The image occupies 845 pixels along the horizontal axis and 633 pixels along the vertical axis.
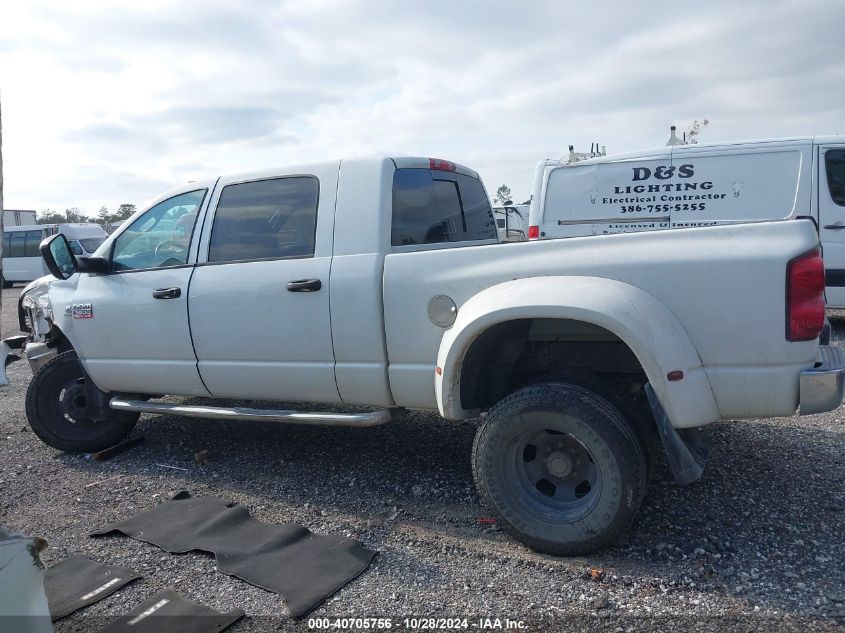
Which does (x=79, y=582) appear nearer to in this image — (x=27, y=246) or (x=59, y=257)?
Result: (x=59, y=257)

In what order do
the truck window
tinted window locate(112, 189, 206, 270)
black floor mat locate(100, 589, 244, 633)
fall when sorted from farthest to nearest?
tinted window locate(112, 189, 206, 270) → the truck window → black floor mat locate(100, 589, 244, 633)

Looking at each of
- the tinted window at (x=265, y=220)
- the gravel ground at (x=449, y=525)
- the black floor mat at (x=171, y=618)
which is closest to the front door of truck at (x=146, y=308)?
the tinted window at (x=265, y=220)

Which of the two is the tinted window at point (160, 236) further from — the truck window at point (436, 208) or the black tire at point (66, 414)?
the truck window at point (436, 208)

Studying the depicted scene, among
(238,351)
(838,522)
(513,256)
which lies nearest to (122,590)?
(238,351)

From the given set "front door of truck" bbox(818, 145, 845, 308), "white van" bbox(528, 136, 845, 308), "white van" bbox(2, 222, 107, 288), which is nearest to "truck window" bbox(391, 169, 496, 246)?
"white van" bbox(528, 136, 845, 308)

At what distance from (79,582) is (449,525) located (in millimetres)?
1875

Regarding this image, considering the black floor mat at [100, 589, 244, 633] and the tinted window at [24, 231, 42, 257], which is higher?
the tinted window at [24, 231, 42, 257]

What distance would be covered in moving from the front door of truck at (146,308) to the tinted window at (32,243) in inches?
845

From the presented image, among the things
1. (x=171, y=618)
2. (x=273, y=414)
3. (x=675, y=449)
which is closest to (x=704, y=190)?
(x=675, y=449)

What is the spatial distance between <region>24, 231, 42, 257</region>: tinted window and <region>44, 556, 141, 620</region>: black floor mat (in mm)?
23347

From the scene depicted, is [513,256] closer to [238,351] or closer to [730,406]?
[730,406]

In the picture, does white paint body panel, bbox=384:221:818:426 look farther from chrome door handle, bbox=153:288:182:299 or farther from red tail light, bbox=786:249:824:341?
chrome door handle, bbox=153:288:182:299

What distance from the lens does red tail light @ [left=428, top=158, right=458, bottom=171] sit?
459 cm

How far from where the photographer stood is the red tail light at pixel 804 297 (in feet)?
9.70
